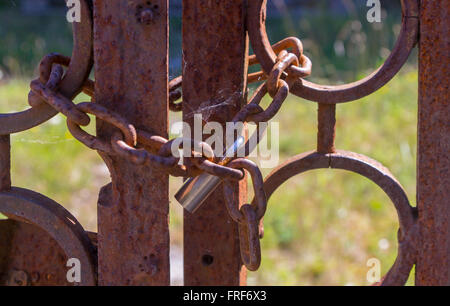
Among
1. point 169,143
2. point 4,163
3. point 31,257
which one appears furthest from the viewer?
point 31,257

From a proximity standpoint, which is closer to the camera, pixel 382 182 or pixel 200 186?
pixel 200 186

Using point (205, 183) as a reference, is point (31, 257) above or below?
below

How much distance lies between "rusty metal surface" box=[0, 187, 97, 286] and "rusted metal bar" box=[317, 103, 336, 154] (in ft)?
1.69

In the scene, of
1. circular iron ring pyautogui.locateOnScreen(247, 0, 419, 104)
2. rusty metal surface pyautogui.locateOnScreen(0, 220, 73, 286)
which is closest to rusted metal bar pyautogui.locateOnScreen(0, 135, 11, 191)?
rusty metal surface pyautogui.locateOnScreen(0, 220, 73, 286)

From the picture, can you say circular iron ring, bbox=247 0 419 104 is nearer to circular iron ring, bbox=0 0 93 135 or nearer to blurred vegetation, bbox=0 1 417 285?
circular iron ring, bbox=0 0 93 135

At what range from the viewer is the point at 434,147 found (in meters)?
1.29

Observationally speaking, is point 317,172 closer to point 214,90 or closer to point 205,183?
point 214,90

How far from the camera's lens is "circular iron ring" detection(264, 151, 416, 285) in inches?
52.7

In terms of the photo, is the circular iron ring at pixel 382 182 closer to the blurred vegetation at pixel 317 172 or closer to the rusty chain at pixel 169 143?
the rusty chain at pixel 169 143

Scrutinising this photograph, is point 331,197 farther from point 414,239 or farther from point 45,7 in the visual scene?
point 45,7

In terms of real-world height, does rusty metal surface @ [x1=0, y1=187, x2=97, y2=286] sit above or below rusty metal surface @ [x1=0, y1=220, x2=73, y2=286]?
above

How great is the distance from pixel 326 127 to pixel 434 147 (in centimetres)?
22

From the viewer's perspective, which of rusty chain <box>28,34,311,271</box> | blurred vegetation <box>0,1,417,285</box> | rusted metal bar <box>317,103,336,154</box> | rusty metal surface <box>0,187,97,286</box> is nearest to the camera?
rusty chain <box>28,34,311,271</box>

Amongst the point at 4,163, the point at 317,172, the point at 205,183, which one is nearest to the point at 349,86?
the point at 205,183
